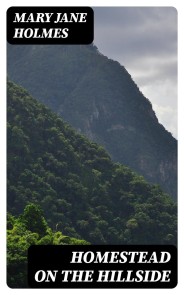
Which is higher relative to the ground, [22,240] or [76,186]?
[76,186]

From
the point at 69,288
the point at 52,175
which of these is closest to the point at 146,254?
the point at 69,288

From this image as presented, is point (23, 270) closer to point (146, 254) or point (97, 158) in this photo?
point (146, 254)

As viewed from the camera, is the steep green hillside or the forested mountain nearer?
the steep green hillside

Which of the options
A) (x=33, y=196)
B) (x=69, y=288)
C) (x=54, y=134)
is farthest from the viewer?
(x=54, y=134)

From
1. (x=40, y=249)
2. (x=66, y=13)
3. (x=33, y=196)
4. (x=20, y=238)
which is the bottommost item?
(x=40, y=249)

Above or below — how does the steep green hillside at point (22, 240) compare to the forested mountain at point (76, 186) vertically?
below

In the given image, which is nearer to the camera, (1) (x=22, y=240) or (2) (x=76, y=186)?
(1) (x=22, y=240)

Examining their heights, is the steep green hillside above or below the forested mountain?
below

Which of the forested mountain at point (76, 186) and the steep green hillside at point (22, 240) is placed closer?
the steep green hillside at point (22, 240)
